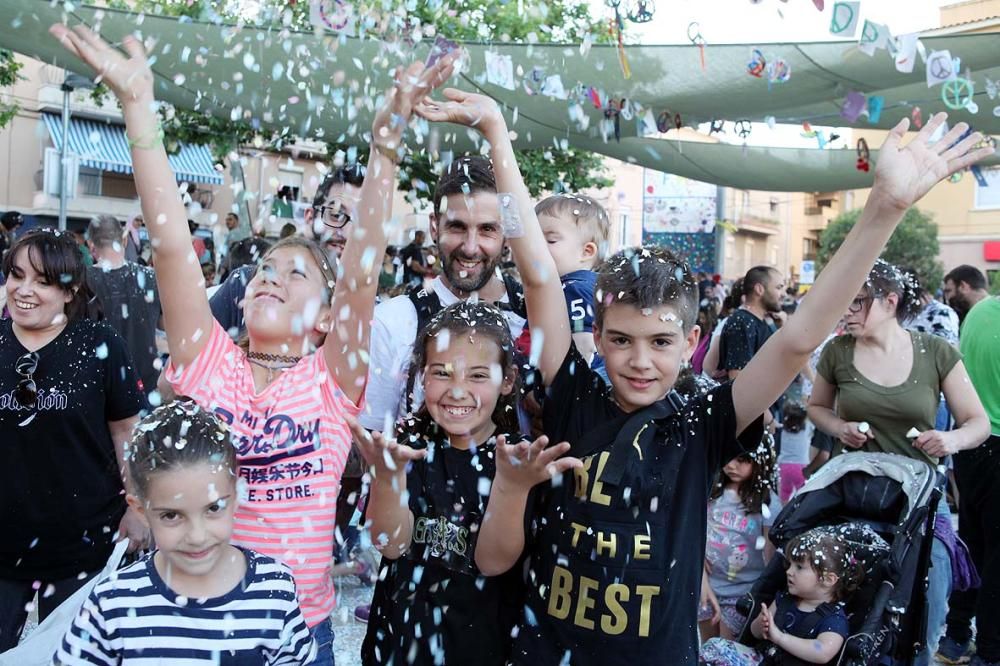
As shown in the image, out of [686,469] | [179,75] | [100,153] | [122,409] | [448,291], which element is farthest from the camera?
[100,153]

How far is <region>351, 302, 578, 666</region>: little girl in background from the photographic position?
2357 mm

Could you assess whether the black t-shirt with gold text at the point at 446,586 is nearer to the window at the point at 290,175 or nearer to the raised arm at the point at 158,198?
the raised arm at the point at 158,198

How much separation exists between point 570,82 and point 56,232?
11.9 feet

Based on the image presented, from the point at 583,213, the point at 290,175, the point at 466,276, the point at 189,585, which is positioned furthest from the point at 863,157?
the point at 290,175

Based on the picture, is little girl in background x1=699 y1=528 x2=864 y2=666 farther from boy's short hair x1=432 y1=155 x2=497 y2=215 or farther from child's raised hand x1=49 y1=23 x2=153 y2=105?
child's raised hand x1=49 y1=23 x2=153 y2=105

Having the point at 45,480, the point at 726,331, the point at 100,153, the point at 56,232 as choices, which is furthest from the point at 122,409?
the point at 100,153

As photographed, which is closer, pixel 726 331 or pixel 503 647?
pixel 503 647

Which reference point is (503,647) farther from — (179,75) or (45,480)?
(179,75)

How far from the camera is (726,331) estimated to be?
6777 millimetres

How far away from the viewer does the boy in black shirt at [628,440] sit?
2135 mm

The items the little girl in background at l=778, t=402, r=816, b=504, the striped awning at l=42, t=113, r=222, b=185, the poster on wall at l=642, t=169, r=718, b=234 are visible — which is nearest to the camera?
the little girl in background at l=778, t=402, r=816, b=504

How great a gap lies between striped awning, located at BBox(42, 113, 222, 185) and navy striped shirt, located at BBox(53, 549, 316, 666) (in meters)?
21.7

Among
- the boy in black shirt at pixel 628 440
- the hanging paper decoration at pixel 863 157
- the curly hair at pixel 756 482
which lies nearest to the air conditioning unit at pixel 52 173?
the hanging paper decoration at pixel 863 157

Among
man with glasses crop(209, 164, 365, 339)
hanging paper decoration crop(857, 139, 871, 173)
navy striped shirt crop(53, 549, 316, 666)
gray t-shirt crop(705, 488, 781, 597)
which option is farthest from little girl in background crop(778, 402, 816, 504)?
navy striped shirt crop(53, 549, 316, 666)
